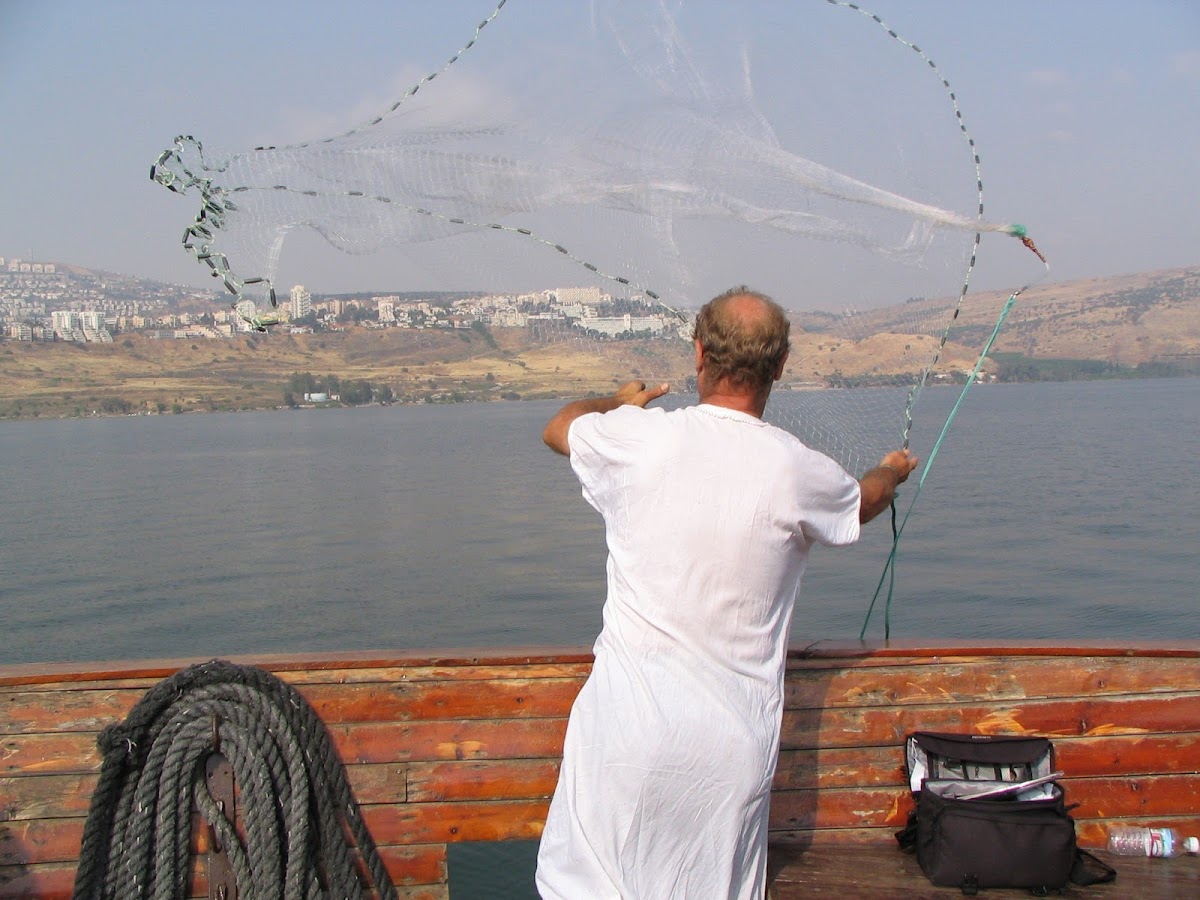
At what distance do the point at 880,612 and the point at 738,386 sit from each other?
615 inches

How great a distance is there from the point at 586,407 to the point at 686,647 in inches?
29.0

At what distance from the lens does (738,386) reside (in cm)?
270

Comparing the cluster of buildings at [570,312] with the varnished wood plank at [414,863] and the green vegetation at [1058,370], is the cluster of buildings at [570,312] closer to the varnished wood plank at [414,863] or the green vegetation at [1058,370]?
the varnished wood plank at [414,863]

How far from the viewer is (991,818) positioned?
3402 mm

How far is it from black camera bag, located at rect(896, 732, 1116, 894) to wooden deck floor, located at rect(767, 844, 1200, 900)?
0.04m

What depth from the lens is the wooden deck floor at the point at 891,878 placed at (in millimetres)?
3371

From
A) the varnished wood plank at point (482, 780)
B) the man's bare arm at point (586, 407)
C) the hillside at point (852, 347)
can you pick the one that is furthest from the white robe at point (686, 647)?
the hillside at point (852, 347)

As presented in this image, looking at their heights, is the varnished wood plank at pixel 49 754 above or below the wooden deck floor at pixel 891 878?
above

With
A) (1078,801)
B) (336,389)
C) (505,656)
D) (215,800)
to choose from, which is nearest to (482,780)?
(505,656)

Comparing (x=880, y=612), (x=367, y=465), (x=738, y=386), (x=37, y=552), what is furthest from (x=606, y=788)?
(x=367, y=465)

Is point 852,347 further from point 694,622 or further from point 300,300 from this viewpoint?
point 300,300

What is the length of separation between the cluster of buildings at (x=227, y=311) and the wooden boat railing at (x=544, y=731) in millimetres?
1449

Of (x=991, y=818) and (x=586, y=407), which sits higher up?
(x=586, y=407)

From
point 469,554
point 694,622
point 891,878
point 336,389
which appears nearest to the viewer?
point 694,622
